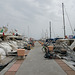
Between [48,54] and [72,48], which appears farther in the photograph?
[72,48]

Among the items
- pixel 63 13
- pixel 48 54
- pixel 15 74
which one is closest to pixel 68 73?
pixel 15 74

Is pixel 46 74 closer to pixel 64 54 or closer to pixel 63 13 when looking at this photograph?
pixel 64 54

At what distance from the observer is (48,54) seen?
29.9 ft

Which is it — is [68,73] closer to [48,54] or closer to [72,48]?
[48,54]

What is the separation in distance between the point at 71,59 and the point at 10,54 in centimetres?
694

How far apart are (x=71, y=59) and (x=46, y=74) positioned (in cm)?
616

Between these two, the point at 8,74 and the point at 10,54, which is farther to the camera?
the point at 10,54

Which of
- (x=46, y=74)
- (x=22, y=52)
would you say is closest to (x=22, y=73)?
(x=46, y=74)

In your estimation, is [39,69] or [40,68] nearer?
[39,69]

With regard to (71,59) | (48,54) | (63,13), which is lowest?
(71,59)

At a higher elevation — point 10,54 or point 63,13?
point 63,13

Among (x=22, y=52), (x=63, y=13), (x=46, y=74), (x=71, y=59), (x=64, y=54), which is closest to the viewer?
(x=46, y=74)

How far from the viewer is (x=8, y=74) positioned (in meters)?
5.03

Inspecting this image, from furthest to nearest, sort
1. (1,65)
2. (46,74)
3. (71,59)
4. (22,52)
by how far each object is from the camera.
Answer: (71,59), (22,52), (1,65), (46,74)
